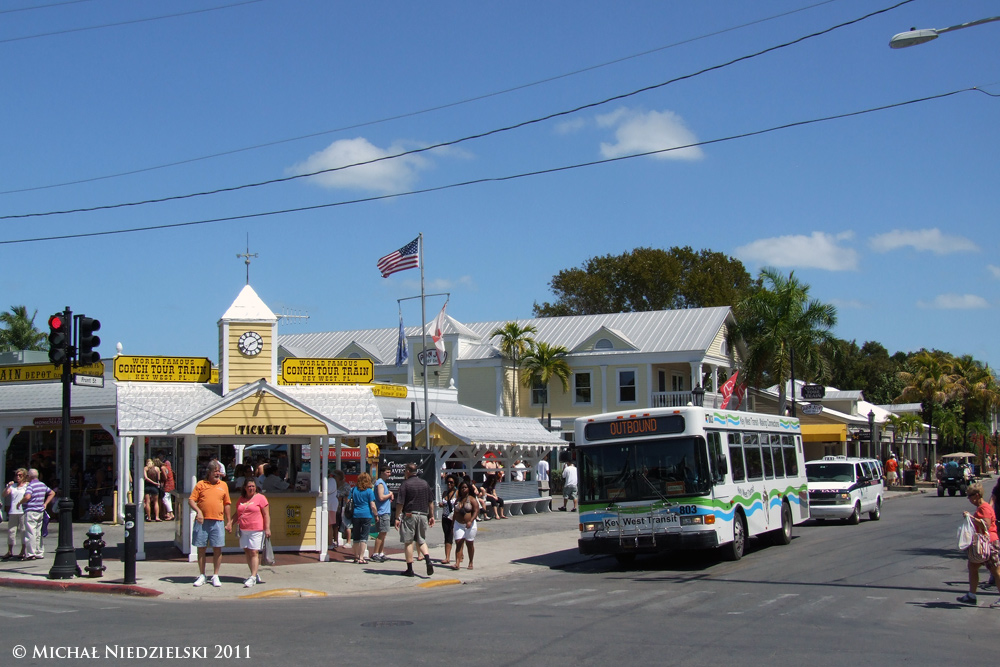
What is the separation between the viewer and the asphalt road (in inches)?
354

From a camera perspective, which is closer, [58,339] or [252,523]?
[252,523]

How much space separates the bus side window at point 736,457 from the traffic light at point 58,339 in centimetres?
1150

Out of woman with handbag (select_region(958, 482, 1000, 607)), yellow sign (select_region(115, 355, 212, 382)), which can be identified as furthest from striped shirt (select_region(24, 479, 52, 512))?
woman with handbag (select_region(958, 482, 1000, 607))

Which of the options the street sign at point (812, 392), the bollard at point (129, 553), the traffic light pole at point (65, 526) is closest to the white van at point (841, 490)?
the street sign at point (812, 392)

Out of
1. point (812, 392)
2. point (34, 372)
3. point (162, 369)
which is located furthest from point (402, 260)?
point (812, 392)

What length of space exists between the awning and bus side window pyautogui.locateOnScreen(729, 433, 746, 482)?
28.3 metres

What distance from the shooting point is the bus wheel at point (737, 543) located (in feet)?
57.2

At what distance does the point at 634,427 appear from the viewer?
657 inches

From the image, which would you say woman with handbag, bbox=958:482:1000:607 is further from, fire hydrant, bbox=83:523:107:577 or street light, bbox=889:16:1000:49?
fire hydrant, bbox=83:523:107:577

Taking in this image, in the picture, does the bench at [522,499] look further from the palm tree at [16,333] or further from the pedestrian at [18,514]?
the palm tree at [16,333]

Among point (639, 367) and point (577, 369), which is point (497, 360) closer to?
point (577, 369)

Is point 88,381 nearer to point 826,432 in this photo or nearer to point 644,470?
point 644,470

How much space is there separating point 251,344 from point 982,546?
1307 cm

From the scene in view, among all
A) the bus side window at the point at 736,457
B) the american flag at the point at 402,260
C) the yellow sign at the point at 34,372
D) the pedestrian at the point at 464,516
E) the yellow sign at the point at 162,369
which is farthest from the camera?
the american flag at the point at 402,260
